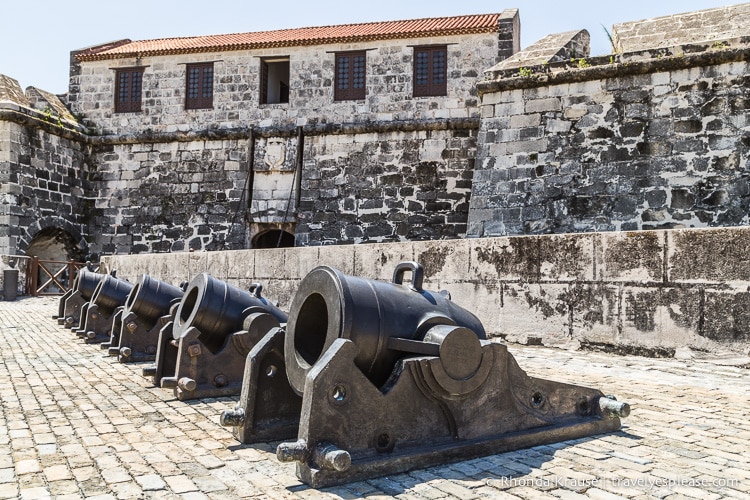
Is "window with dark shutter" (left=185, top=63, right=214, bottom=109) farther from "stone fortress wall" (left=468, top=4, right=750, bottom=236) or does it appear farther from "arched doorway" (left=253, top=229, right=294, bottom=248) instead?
"stone fortress wall" (left=468, top=4, right=750, bottom=236)

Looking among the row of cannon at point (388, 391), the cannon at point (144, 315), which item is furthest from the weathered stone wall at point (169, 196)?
the row of cannon at point (388, 391)

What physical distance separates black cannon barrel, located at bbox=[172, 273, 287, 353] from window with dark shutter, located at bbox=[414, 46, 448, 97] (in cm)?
1333

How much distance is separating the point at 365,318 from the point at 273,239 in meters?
16.5

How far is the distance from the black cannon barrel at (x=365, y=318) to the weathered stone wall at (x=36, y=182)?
16.6 meters

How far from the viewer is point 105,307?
8711mm

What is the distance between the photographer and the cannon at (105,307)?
8.52m

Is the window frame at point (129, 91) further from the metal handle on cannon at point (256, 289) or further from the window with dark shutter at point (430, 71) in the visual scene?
the metal handle on cannon at point (256, 289)

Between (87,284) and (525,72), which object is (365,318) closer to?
(87,284)

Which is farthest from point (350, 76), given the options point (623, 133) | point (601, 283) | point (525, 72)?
point (601, 283)

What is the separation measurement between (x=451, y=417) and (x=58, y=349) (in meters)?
6.00

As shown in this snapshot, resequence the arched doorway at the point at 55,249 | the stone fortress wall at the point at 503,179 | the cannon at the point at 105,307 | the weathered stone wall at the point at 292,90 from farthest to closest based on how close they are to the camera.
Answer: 1. the arched doorway at the point at 55,249
2. the weathered stone wall at the point at 292,90
3. the cannon at the point at 105,307
4. the stone fortress wall at the point at 503,179

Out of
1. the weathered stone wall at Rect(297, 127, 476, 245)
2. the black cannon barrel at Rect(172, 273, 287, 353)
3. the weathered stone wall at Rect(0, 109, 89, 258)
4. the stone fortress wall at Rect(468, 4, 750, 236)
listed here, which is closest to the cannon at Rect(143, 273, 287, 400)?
the black cannon barrel at Rect(172, 273, 287, 353)

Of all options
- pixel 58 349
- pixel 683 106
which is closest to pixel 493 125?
pixel 683 106

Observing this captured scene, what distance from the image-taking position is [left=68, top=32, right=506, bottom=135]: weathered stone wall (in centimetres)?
1703
